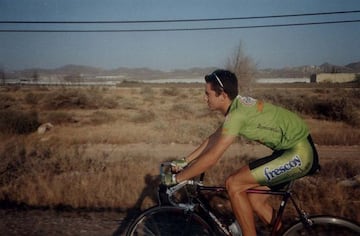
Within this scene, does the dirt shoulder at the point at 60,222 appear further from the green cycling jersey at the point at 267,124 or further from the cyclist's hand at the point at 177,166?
the green cycling jersey at the point at 267,124

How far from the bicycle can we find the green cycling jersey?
1.26 ft

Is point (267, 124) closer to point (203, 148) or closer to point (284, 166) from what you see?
point (284, 166)

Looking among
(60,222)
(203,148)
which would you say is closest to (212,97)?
(203,148)

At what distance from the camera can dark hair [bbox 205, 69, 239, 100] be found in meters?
3.17

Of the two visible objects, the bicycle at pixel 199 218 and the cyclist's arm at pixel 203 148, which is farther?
the cyclist's arm at pixel 203 148

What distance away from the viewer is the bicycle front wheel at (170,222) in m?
3.23

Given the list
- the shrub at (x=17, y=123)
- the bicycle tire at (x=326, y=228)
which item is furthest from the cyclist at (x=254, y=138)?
the shrub at (x=17, y=123)

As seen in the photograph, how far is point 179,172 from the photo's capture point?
3238mm

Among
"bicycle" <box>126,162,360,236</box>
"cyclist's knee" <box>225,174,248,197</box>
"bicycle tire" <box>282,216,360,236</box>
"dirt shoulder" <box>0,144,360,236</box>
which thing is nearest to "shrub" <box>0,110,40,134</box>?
"dirt shoulder" <box>0,144,360,236</box>

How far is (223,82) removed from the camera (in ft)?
10.4

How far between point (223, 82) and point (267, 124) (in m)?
0.50

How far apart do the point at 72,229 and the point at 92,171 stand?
353cm

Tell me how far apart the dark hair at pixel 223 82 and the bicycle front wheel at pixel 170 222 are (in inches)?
41.1

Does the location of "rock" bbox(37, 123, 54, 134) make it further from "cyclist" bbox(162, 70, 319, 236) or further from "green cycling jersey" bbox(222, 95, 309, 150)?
"green cycling jersey" bbox(222, 95, 309, 150)
